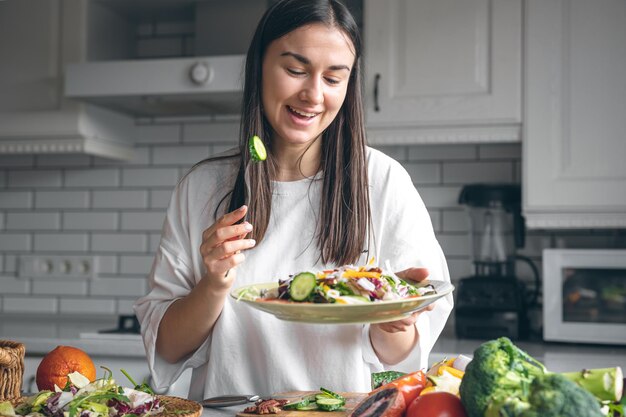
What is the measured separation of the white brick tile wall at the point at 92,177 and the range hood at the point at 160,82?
1.34 feet

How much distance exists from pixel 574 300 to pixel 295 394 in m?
1.53

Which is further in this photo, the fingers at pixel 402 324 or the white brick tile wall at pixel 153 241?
the white brick tile wall at pixel 153 241

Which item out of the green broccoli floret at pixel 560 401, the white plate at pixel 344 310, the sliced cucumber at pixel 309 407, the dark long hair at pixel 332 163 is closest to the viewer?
the green broccoli floret at pixel 560 401

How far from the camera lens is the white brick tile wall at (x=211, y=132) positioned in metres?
3.04

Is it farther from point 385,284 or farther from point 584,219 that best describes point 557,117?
point 385,284

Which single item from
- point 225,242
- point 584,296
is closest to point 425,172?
point 584,296

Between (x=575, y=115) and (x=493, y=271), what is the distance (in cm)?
60

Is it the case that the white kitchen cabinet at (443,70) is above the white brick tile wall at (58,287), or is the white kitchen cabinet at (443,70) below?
above

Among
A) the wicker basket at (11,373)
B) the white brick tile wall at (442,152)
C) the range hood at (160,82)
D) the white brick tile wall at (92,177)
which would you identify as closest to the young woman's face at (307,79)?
the wicker basket at (11,373)

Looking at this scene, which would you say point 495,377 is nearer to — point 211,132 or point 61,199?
point 211,132

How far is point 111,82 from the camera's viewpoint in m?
2.65

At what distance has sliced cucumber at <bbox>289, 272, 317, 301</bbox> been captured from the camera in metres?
1.08

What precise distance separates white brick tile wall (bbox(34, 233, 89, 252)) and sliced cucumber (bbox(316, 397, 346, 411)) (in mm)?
2241

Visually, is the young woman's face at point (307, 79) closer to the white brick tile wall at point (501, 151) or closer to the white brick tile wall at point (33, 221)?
the white brick tile wall at point (501, 151)
